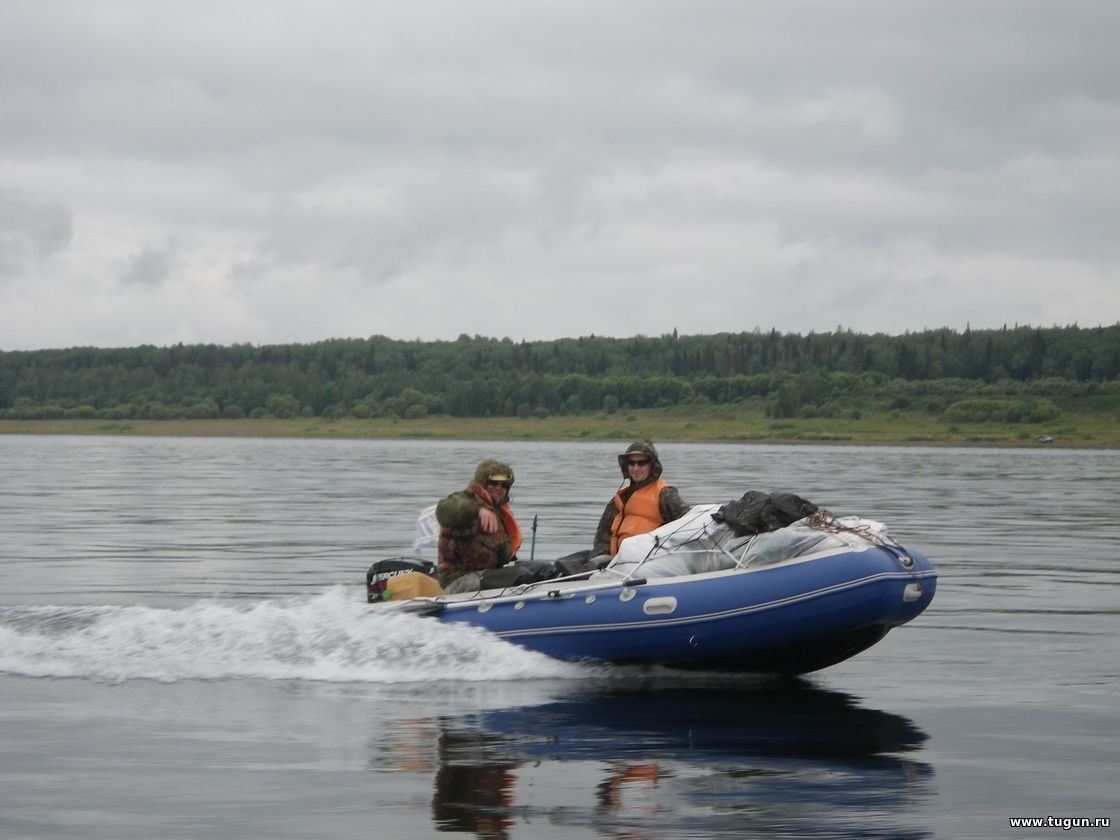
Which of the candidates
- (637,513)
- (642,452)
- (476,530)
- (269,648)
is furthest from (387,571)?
(642,452)

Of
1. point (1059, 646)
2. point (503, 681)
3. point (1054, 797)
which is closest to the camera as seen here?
point (1054, 797)

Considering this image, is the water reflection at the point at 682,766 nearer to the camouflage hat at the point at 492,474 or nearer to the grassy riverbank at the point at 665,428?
the camouflage hat at the point at 492,474

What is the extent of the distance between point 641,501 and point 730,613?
1.60 m

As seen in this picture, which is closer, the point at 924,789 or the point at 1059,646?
the point at 924,789

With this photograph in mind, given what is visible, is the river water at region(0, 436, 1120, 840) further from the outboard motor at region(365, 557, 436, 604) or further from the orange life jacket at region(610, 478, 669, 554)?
the orange life jacket at region(610, 478, 669, 554)

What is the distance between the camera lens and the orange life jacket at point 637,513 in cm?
1341

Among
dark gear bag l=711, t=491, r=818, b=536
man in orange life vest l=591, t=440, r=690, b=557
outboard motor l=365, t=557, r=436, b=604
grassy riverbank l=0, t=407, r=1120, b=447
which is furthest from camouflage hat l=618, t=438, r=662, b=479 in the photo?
grassy riverbank l=0, t=407, r=1120, b=447

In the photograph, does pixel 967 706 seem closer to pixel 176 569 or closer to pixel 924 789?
pixel 924 789

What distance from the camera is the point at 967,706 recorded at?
1194 cm

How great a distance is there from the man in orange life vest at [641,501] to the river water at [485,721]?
1.32 metres

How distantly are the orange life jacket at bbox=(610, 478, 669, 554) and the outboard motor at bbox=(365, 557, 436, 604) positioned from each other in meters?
1.74

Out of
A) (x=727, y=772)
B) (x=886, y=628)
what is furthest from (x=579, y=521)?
(x=727, y=772)

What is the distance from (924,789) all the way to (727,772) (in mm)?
1207

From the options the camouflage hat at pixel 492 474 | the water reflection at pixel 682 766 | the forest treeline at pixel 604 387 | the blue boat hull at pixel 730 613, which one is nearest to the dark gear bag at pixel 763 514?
the blue boat hull at pixel 730 613
